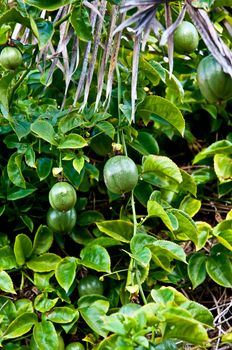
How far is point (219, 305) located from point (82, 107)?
0.57m

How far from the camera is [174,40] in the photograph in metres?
1.35

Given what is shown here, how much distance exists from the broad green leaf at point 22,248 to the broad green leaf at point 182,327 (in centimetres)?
46

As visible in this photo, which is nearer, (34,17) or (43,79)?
(34,17)

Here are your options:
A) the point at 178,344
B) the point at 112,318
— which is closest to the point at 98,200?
the point at 178,344

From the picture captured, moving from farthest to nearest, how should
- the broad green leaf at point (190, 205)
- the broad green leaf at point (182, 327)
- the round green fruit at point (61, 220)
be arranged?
the broad green leaf at point (190, 205), the round green fruit at point (61, 220), the broad green leaf at point (182, 327)

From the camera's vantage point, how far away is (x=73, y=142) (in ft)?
4.30

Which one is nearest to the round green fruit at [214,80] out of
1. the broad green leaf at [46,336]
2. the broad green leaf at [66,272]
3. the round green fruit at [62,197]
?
the round green fruit at [62,197]

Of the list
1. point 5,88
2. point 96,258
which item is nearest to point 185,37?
point 5,88

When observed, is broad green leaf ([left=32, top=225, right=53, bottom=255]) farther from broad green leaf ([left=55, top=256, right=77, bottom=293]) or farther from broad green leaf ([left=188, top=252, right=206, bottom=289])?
broad green leaf ([left=188, top=252, right=206, bottom=289])

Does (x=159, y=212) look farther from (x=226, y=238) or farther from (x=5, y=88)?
(x=5, y=88)

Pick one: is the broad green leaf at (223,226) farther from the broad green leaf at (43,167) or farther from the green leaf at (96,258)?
the broad green leaf at (43,167)

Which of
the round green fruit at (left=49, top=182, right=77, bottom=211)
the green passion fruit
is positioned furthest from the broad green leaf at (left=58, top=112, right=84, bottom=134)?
the green passion fruit

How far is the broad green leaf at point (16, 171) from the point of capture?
1.36 meters

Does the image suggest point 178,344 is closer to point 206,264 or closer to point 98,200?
point 206,264
